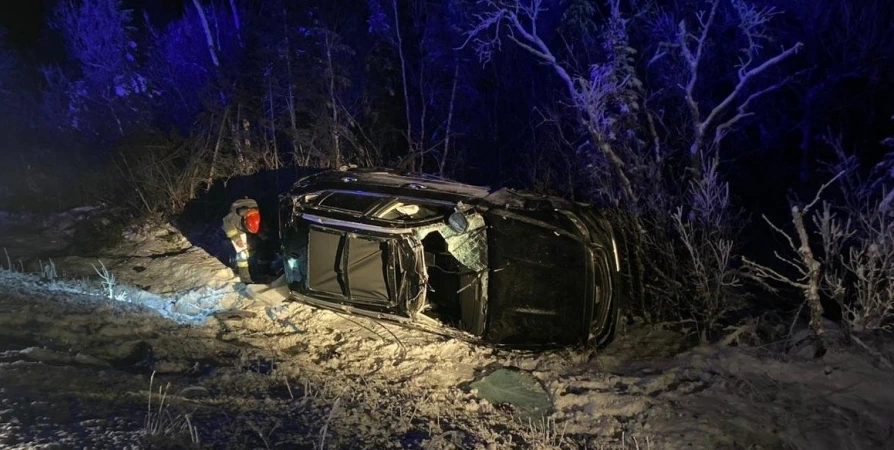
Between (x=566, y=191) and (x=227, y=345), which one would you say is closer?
(x=227, y=345)

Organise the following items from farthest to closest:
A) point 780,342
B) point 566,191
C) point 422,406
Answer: point 566,191, point 780,342, point 422,406

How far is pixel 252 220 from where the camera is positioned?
701 cm

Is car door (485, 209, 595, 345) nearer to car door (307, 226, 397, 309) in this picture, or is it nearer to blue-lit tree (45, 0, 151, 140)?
car door (307, 226, 397, 309)

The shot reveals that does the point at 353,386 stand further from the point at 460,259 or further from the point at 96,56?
the point at 96,56

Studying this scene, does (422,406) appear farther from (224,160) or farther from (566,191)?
(224,160)

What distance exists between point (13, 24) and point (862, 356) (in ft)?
127

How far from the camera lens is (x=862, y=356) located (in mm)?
5051

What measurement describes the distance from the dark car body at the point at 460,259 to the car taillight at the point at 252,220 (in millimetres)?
1043

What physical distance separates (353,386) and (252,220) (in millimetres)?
2904

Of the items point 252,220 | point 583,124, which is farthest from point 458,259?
point 252,220

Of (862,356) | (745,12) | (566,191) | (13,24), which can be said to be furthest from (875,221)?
(13,24)

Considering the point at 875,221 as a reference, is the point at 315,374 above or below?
below

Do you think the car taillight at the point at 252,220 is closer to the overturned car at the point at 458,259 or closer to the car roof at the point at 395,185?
the car roof at the point at 395,185

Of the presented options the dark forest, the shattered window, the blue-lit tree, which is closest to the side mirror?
the shattered window
